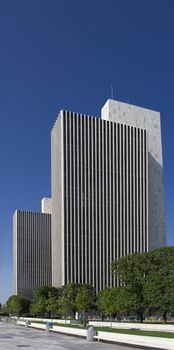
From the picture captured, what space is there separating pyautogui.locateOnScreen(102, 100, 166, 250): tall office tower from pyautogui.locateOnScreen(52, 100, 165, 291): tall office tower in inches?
46.6

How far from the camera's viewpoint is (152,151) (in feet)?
483

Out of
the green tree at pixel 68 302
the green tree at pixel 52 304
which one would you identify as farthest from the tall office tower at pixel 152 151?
the green tree at pixel 68 302

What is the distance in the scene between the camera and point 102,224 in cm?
12800

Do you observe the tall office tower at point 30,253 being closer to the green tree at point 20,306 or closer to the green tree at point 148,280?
the green tree at point 20,306

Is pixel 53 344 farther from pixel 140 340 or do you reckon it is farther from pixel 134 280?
pixel 134 280

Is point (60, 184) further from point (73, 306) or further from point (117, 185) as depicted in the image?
point (73, 306)

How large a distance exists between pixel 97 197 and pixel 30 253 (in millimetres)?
59099

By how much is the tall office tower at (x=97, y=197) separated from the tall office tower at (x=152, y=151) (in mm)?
→ 1184

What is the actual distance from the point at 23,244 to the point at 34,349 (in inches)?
6060

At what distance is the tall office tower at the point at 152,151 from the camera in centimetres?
13925

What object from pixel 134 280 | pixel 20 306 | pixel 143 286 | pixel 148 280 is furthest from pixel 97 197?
pixel 148 280

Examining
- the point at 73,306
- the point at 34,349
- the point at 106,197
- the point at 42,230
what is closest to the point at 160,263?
the point at 73,306

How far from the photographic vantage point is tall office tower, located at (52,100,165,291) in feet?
409

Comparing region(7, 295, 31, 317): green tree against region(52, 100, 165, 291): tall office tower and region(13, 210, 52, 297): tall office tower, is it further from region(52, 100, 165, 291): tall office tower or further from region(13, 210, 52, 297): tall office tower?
region(13, 210, 52, 297): tall office tower
